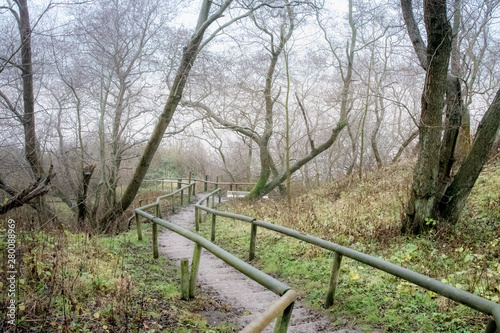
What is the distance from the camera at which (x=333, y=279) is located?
399 cm

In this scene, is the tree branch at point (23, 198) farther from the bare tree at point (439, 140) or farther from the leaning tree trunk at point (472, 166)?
the leaning tree trunk at point (472, 166)

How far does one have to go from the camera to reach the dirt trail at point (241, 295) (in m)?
3.63

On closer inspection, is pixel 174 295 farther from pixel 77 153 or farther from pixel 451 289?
pixel 77 153

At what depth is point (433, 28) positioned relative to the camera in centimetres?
569

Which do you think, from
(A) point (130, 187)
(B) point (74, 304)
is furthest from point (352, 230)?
(A) point (130, 187)

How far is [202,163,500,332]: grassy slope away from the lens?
357cm

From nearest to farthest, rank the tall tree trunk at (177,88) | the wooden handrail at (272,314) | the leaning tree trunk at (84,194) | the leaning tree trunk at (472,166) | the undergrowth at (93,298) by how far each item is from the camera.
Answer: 1. the wooden handrail at (272,314)
2. the undergrowth at (93,298)
3. the leaning tree trunk at (472,166)
4. the leaning tree trunk at (84,194)
5. the tall tree trunk at (177,88)

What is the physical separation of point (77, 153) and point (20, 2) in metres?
4.68

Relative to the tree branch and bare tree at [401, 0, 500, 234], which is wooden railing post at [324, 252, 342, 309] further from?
the tree branch

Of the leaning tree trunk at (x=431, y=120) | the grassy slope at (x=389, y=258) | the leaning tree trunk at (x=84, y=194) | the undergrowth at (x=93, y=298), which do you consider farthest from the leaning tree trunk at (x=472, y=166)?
the leaning tree trunk at (x=84, y=194)

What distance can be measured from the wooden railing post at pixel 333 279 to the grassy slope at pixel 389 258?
0.11 metres

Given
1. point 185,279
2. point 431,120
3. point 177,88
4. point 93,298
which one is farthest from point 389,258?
point 177,88

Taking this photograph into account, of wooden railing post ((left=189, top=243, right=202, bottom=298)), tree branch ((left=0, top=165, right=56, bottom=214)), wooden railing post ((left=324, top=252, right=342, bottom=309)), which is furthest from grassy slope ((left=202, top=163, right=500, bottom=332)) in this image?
tree branch ((left=0, top=165, right=56, bottom=214))

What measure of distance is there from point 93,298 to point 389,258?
4534mm
